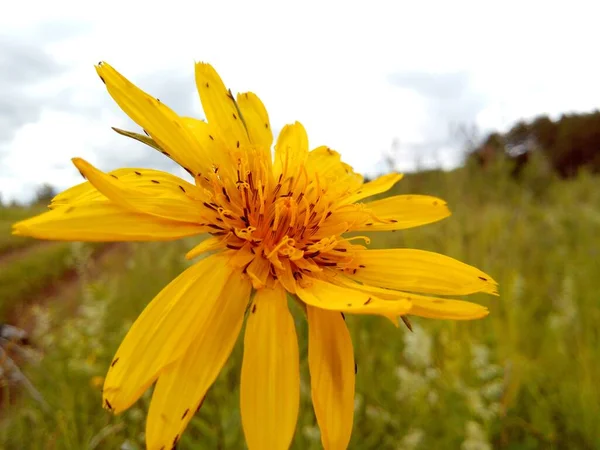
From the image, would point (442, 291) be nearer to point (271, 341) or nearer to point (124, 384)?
point (271, 341)

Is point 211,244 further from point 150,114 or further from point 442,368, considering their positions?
point 442,368

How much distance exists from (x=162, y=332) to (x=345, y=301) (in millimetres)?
320

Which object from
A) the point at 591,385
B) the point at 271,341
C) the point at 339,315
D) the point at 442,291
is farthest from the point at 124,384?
the point at 591,385

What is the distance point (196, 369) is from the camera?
0.86m

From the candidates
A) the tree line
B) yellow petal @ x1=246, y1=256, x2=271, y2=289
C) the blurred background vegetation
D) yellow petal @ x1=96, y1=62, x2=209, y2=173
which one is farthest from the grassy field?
A: the tree line

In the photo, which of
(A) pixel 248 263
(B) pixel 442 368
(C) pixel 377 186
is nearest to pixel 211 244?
(A) pixel 248 263

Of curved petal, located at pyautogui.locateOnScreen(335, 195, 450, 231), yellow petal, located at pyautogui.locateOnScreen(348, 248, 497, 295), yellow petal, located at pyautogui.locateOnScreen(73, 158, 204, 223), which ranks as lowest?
yellow petal, located at pyautogui.locateOnScreen(348, 248, 497, 295)

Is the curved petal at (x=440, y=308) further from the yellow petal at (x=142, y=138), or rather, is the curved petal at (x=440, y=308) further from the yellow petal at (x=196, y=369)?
the yellow petal at (x=142, y=138)

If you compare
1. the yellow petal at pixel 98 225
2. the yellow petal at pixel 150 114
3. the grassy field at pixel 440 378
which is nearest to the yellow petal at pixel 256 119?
the yellow petal at pixel 150 114

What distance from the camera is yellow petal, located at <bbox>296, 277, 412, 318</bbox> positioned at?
0.78m

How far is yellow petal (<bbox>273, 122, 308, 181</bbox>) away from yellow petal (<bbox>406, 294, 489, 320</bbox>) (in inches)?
18.8

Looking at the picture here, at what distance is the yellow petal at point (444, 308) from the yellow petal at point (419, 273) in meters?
0.16

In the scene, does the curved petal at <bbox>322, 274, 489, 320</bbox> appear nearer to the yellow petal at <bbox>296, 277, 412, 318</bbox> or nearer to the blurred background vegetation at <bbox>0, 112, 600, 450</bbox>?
the yellow petal at <bbox>296, 277, 412, 318</bbox>

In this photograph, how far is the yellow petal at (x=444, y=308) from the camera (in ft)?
2.88
